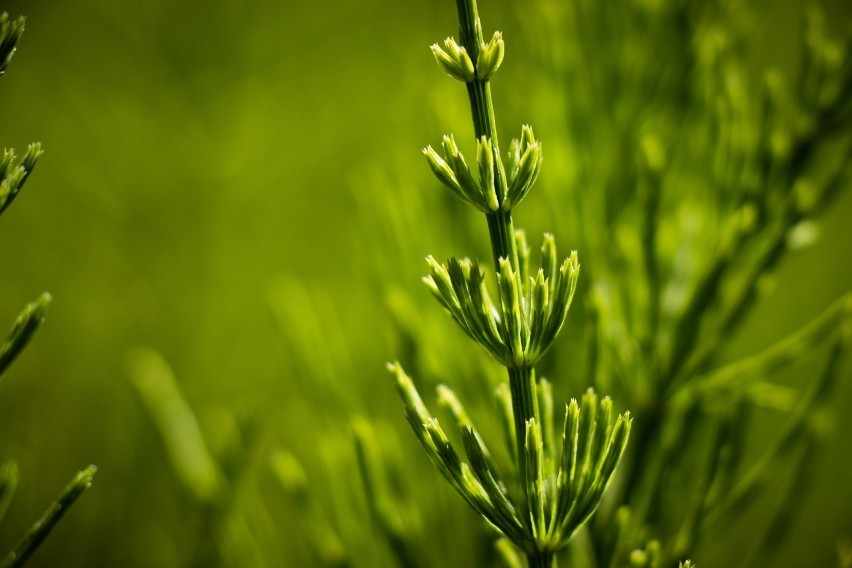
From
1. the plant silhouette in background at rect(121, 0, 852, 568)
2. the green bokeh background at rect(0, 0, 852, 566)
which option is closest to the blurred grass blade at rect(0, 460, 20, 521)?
the plant silhouette in background at rect(121, 0, 852, 568)

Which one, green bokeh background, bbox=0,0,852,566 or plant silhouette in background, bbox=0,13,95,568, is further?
green bokeh background, bbox=0,0,852,566

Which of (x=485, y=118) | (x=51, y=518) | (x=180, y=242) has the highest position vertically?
(x=180, y=242)

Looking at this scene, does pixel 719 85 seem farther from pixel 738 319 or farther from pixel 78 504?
pixel 78 504

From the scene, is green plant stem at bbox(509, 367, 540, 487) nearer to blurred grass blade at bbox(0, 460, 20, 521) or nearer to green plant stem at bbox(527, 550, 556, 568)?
green plant stem at bbox(527, 550, 556, 568)

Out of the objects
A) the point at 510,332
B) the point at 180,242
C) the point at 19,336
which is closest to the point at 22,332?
the point at 19,336

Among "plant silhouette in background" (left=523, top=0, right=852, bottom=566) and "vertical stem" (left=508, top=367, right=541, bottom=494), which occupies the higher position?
"plant silhouette in background" (left=523, top=0, right=852, bottom=566)

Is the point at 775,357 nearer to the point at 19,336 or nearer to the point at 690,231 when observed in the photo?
the point at 690,231
